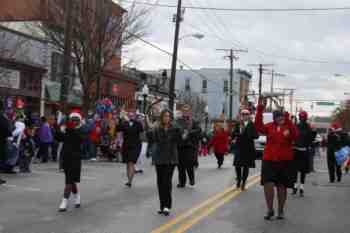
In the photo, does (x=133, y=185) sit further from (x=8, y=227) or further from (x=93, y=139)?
(x=93, y=139)

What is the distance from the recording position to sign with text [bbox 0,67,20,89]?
87.3 feet

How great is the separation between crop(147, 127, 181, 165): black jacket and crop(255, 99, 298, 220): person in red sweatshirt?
143 cm

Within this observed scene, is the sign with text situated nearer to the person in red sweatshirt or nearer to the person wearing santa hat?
the person wearing santa hat

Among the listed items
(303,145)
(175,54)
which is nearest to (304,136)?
(303,145)

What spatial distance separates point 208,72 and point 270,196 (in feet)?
281

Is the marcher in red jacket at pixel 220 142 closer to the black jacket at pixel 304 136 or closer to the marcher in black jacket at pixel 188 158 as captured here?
the marcher in black jacket at pixel 188 158

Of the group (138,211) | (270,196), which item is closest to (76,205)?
(138,211)

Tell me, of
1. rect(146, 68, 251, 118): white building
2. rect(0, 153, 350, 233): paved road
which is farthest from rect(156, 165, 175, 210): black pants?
rect(146, 68, 251, 118): white building

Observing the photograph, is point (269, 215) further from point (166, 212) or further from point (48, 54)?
point (48, 54)

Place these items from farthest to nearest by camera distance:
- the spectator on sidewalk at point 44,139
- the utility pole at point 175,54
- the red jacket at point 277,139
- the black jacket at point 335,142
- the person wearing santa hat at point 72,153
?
the utility pole at point 175,54 < the spectator on sidewalk at point 44,139 < the black jacket at point 335,142 < the person wearing santa hat at point 72,153 < the red jacket at point 277,139

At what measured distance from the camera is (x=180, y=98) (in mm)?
70188

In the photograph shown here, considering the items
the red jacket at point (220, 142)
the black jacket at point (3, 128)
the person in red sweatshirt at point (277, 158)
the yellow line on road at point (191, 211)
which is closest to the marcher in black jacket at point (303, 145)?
the yellow line on road at point (191, 211)

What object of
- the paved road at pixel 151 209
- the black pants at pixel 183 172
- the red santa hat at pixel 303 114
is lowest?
the paved road at pixel 151 209

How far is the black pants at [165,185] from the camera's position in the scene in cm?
997
